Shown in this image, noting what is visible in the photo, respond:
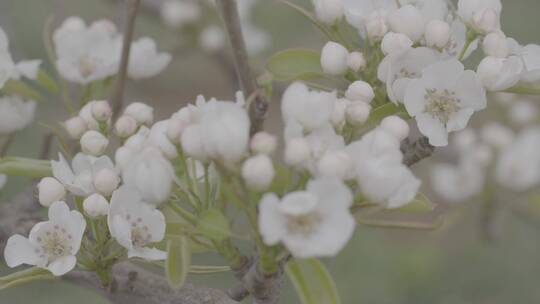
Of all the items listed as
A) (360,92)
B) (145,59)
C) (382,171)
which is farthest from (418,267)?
(382,171)

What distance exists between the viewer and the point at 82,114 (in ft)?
6.22

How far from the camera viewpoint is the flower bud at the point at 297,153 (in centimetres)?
141

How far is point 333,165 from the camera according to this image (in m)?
1.37

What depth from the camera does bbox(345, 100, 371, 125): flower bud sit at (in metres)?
1.57

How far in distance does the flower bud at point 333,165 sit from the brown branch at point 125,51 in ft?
2.49

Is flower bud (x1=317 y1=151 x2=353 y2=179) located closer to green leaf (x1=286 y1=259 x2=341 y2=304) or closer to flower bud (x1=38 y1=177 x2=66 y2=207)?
green leaf (x1=286 y1=259 x2=341 y2=304)

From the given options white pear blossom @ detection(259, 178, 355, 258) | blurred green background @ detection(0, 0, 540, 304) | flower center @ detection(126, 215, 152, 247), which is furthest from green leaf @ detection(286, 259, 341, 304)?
blurred green background @ detection(0, 0, 540, 304)

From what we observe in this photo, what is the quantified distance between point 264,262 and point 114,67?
37.1 inches

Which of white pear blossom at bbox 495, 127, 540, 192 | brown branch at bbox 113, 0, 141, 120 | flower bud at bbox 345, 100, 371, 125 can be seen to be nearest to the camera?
flower bud at bbox 345, 100, 371, 125

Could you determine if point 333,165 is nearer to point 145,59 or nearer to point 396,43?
point 396,43

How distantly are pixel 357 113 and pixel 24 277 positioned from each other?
2.38 feet

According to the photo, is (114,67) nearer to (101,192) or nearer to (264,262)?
(101,192)

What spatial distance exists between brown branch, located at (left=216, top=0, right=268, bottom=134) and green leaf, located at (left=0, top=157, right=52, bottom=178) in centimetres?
55

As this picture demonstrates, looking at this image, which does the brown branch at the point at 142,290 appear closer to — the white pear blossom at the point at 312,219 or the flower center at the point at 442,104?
the white pear blossom at the point at 312,219
